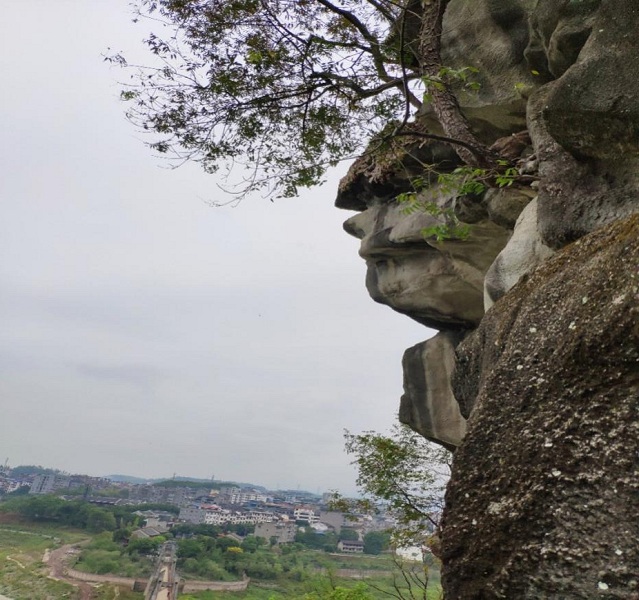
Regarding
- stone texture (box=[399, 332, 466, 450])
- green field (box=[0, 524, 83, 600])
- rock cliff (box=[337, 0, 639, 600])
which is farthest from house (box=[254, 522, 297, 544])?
rock cliff (box=[337, 0, 639, 600])

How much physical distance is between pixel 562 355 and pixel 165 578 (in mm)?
45615

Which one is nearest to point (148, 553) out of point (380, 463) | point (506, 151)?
point (380, 463)

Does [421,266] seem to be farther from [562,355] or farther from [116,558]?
[116,558]

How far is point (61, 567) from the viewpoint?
4322cm

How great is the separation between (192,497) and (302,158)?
81927 mm

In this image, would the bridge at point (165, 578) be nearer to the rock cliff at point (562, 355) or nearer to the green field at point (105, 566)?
the green field at point (105, 566)

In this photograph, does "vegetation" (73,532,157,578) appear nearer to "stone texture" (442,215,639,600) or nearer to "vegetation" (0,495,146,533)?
"vegetation" (0,495,146,533)

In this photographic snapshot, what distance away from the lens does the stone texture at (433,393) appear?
895 centimetres

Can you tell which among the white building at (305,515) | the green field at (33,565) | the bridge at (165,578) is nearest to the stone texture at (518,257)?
the bridge at (165,578)

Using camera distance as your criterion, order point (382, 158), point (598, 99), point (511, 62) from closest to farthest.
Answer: point (598, 99)
point (511, 62)
point (382, 158)

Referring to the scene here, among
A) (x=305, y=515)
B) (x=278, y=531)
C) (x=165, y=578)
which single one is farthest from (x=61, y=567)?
(x=305, y=515)

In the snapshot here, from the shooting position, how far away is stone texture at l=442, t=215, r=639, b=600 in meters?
1.89

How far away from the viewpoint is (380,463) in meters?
11.8

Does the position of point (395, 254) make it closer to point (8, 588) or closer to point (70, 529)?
point (8, 588)
